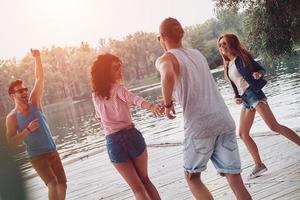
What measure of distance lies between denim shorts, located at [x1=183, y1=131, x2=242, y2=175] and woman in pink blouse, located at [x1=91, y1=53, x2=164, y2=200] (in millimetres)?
796

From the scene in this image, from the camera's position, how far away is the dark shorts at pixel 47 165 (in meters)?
5.65

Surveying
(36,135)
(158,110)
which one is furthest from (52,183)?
(158,110)

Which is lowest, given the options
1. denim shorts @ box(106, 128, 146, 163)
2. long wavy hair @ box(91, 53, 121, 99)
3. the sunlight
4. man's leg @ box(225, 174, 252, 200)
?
man's leg @ box(225, 174, 252, 200)

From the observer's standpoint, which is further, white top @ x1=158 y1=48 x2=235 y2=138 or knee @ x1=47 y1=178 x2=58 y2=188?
knee @ x1=47 y1=178 x2=58 y2=188

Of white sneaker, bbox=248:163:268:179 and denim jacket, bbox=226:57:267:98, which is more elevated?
denim jacket, bbox=226:57:267:98

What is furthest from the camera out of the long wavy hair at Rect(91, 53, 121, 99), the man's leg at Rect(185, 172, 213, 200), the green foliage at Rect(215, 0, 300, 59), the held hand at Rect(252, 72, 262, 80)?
the green foliage at Rect(215, 0, 300, 59)

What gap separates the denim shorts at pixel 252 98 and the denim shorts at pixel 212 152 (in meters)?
2.13

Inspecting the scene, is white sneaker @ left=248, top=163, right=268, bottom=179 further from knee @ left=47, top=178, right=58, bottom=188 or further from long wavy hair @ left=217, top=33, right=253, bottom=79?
knee @ left=47, top=178, right=58, bottom=188

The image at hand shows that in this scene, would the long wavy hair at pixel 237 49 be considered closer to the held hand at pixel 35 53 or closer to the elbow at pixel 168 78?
the held hand at pixel 35 53

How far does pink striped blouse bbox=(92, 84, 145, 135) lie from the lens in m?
4.79

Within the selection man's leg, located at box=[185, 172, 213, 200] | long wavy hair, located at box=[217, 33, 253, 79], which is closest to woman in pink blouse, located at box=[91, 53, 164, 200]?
man's leg, located at box=[185, 172, 213, 200]

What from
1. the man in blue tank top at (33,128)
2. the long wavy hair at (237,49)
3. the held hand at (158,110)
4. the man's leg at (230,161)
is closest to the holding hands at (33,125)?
the man in blue tank top at (33,128)

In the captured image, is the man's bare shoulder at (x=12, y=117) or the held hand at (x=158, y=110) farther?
the man's bare shoulder at (x=12, y=117)

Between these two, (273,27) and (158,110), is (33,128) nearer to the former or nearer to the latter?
(158,110)
